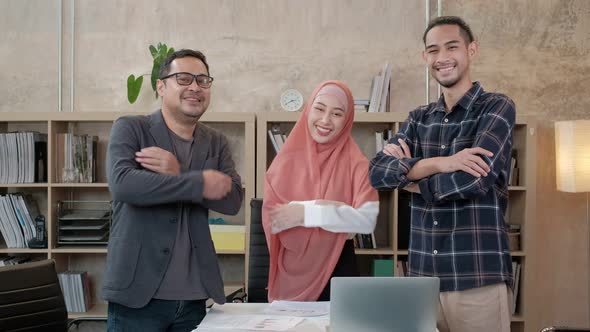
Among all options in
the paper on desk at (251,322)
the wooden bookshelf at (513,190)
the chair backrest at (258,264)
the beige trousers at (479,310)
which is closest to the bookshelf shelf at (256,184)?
the wooden bookshelf at (513,190)

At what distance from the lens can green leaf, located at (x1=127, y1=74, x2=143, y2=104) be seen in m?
4.20

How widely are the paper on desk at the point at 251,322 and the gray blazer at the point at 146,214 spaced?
15 cm

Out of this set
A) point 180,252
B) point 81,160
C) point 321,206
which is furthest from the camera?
point 81,160

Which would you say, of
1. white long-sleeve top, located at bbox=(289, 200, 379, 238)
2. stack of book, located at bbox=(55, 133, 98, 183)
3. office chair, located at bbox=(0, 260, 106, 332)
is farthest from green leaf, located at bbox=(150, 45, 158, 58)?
white long-sleeve top, located at bbox=(289, 200, 379, 238)

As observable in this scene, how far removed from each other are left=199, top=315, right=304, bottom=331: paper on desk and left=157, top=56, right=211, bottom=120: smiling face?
2.43 ft

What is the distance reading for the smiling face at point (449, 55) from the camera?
251 centimetres

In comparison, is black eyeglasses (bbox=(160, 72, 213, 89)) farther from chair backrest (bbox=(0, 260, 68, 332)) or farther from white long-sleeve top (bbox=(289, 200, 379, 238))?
chair backrest (bbox=(0, 260, 68, 332))

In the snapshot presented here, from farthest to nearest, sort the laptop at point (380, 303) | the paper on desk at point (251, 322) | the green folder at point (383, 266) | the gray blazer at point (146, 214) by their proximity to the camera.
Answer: the green folder at point (383, 266) → the gray blazer at point (146, 214) → the paper on desk at point (251, 322) → the laptop at point (380, 303)

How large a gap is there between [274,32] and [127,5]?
99 cm

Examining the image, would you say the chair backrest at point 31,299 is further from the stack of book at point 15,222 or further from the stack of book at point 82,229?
the stack of book at point 15,222

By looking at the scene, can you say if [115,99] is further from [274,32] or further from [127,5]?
[274,32]

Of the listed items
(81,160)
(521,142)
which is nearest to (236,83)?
(81,160)

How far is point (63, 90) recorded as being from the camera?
4.43m

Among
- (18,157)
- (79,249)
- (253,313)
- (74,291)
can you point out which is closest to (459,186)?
(253,313)
